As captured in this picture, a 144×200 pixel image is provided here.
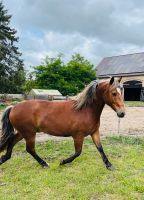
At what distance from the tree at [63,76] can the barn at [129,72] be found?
4432 mm

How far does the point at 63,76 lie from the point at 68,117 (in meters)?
29.5

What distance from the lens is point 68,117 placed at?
202 inches

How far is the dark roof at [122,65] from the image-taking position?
37.7 metres

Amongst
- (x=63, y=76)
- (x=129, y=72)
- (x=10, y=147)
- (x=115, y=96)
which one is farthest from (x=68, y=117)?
(x=129, y=72)

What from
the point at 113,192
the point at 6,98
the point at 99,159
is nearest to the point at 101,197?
the point at 113,192

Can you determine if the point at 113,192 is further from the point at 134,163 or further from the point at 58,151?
the point at 58,151

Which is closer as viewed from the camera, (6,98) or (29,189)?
(29,189)

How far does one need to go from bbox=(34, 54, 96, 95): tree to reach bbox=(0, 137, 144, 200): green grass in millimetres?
27684

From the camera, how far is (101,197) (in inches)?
149

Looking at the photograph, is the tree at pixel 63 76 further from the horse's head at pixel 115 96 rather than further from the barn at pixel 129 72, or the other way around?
the horse's head at pixel 115 96

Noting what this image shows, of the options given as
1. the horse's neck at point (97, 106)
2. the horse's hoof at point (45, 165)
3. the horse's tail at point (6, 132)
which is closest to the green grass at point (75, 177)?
the horse's hoof at point (45, 165)

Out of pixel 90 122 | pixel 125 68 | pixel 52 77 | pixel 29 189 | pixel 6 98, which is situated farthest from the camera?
pixel 125 68

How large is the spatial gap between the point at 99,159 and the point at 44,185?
5.38 ft

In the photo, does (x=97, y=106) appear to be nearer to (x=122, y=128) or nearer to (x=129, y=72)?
(x=122, y=128)
